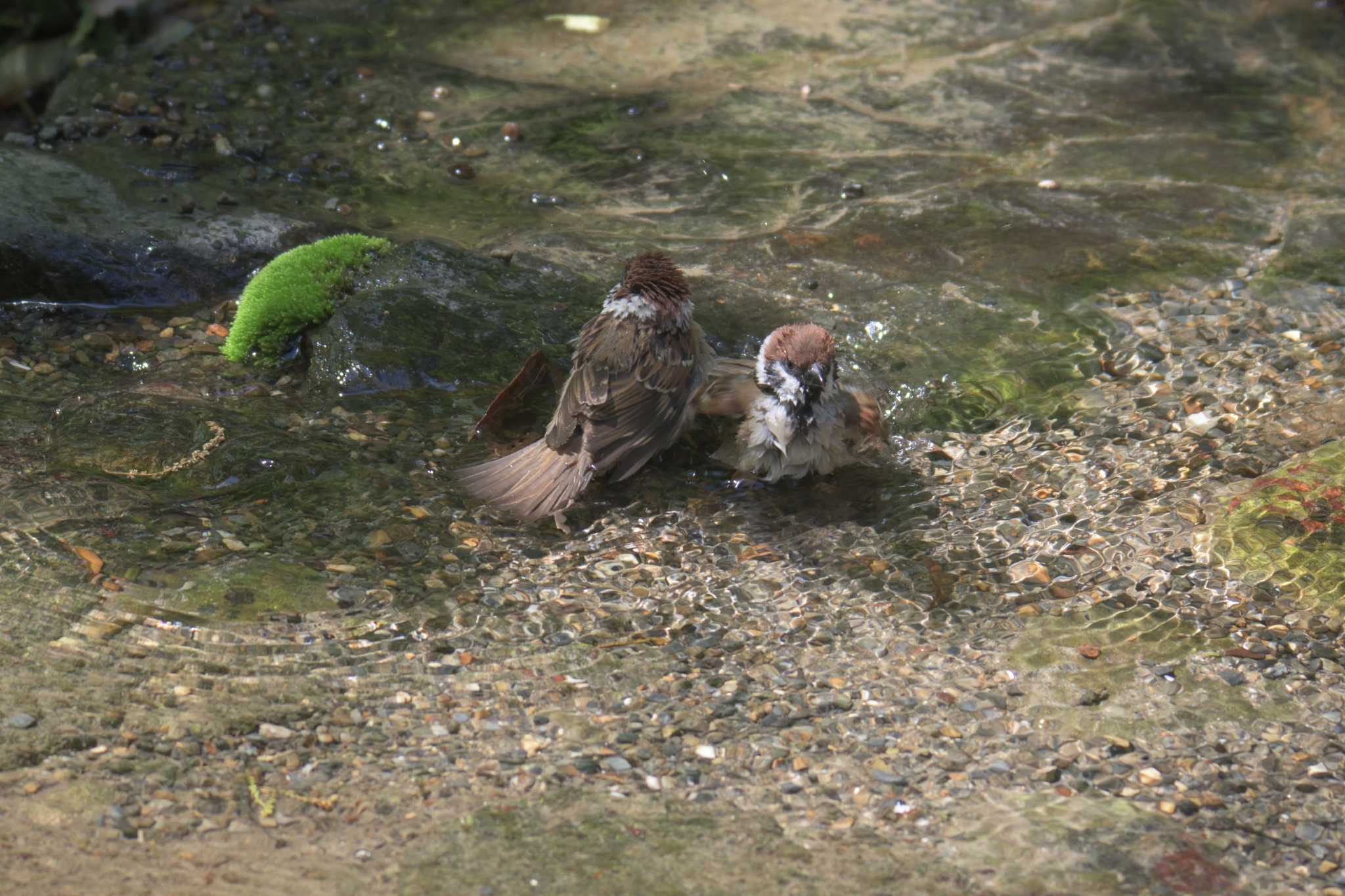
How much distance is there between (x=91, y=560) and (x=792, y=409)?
2402mm

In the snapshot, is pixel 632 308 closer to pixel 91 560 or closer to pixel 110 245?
pixel 91 560

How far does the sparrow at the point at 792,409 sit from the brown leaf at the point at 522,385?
2.23 ft


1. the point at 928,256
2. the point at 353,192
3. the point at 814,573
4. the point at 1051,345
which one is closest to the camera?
the point at 814,573

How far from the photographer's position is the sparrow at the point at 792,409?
15.6ft

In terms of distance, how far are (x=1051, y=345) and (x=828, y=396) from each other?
4.25ft

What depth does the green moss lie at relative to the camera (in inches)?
213

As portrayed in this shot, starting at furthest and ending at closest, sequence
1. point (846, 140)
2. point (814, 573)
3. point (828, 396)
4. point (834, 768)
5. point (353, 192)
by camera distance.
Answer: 1. point (846, 140)
2. point (353, 192)
3. point (828, 396)
4. point (814, 573)
5. point (834, 768)

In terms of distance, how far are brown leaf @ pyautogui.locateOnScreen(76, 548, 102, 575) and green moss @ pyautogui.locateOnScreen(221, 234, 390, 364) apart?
151 centimetres

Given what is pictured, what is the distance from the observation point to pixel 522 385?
5234 mm

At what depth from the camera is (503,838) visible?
3.21 metres

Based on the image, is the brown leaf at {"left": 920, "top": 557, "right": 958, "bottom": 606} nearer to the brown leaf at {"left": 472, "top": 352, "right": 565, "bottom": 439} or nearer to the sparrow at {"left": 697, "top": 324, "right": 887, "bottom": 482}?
the sparrow at {"left": 697, "top": 324, "right": 887, "bottom": 482}

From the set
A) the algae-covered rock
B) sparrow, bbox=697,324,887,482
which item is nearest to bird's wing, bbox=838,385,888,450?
sparrow, bbox=697,324,887,482

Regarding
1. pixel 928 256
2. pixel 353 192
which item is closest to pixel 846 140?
pixel 928 256

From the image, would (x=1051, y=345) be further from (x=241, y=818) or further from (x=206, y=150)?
(x=206, y=150)
